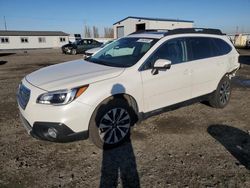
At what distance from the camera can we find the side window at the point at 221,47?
A: 557 cm

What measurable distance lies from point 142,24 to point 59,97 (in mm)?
30387

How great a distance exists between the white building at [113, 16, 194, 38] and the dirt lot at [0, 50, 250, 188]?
27.6 meters

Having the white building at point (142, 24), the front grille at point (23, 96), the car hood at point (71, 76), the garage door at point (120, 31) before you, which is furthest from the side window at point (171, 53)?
the garage door at point (120, 31)

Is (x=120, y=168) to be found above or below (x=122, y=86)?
below

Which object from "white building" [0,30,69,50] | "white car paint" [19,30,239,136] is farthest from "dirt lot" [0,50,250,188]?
"white building" [0,30,69,50]

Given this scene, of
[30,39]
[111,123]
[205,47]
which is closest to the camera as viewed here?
[111,123]

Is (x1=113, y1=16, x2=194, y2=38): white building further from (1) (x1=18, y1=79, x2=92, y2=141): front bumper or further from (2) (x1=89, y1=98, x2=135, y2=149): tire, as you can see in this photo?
(1) (x1=18, y1=79, x2=92, y2=141): front bumper

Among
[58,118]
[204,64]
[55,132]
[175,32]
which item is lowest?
[55,132]

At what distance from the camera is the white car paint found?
3.40 meters

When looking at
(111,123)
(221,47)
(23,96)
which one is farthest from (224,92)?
(23,96)

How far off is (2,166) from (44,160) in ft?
1.91

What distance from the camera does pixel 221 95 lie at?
581cm

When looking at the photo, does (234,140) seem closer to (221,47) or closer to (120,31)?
(221,47)

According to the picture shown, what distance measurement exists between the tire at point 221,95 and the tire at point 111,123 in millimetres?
2528
